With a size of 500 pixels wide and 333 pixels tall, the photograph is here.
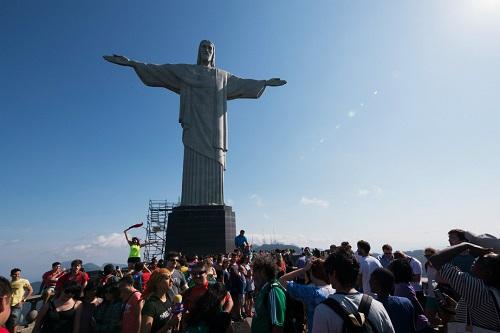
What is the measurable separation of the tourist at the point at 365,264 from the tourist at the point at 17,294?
19.8ft

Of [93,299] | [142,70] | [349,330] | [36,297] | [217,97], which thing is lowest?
[36,297]

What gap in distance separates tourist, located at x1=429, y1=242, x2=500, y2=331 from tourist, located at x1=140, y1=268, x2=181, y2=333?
2.54 metres

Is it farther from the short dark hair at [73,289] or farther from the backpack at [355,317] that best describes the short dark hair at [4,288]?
the backpack at [355,317]

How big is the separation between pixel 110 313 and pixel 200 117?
42.3 feet

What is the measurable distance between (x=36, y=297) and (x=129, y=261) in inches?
85.3

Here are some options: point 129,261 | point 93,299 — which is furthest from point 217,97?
point 93,299

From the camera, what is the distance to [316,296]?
2.98 metres

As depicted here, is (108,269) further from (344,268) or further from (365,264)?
(344,268)

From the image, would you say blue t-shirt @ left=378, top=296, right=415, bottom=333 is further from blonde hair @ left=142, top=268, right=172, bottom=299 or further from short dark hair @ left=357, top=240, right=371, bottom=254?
short dark hair @ left=357, top=240, right=371, bottom=254

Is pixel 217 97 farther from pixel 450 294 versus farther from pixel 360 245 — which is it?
pixel 450 294

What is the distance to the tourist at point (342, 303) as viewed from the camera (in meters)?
2.04

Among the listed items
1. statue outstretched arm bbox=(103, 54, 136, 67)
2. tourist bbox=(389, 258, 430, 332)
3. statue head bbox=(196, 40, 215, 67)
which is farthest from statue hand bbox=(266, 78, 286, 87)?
tourist bbox=(389, 258, 430, 332)

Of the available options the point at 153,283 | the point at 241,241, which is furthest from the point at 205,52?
the point at 153,283

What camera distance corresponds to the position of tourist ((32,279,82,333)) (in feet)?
11.7
